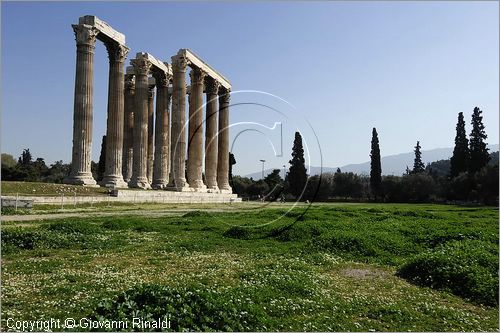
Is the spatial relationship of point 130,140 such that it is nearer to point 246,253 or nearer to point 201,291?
point 246,253

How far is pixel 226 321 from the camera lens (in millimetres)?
8430

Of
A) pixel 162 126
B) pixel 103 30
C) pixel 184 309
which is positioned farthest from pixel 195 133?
pixel 184 309

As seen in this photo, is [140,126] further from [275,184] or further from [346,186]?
[346,186]

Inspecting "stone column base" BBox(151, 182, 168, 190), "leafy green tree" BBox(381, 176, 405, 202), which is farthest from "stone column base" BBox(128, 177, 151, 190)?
"leafy green tree" BBox(381, 176, 405, 202)

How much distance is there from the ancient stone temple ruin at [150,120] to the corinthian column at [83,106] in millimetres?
91

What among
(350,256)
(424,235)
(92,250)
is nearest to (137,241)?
(92,250)

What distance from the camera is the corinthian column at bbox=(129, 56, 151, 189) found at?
2125 inches

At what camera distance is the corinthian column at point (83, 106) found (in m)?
43.2

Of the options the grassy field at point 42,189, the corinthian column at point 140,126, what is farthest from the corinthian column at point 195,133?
the grassy field at point 42,189

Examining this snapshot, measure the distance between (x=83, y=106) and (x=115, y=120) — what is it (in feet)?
18.4

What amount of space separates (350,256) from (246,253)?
4.05 metres

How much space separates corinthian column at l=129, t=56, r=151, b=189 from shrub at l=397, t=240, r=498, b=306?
43.6 meters

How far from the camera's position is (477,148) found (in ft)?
295

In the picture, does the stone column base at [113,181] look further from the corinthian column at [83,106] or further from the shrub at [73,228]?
the shrub at [73,228]
